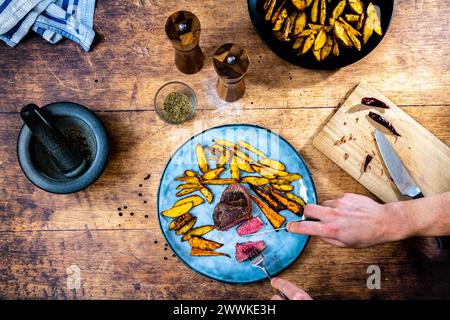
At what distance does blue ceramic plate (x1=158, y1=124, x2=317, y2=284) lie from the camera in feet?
4.66

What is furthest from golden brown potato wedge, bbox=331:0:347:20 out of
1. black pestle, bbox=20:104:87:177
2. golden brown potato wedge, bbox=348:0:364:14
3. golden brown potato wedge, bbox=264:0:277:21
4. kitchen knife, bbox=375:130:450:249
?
black pestle, bbox=20:104:87:177

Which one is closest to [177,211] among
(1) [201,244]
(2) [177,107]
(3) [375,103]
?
(1) [201,244]

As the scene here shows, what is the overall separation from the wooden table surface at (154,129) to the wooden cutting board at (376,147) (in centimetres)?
4

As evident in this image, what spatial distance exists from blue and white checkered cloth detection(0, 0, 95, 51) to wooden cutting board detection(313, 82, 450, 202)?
937 mm

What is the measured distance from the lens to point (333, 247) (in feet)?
4.76

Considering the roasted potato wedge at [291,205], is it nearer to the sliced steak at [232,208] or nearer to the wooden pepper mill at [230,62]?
the sliced steak at [232,208]

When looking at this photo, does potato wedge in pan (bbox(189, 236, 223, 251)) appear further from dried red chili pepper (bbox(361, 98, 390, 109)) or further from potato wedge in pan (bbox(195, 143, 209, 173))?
dried red chili pepper (bbox(361, 98, 390, 109))

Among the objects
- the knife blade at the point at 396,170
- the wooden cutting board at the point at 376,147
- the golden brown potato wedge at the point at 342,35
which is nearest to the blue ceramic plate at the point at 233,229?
the wooden cutting board at the point at 376,147

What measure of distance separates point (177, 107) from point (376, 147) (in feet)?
2.37

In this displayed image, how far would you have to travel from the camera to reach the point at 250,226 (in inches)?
56.1

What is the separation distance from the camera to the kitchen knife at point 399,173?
1386 millimetres

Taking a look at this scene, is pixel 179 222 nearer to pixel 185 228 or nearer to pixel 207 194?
pixel 185 228
